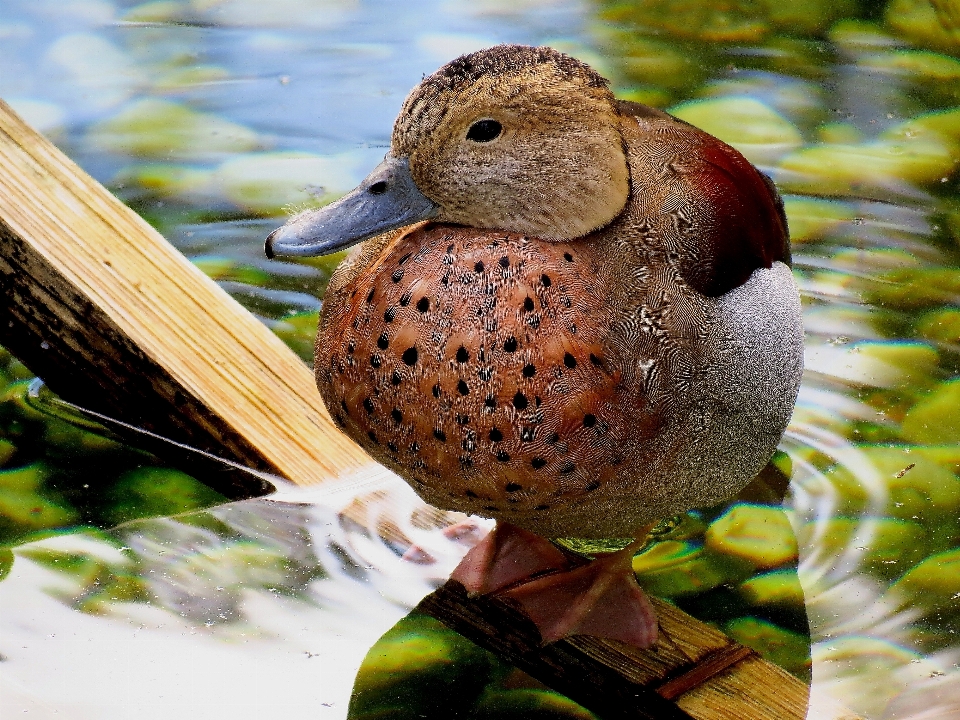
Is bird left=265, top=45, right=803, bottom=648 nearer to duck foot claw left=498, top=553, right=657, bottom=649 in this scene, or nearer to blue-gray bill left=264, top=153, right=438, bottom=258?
blue-gray bill left=264, top=153, right=438, bottom=258

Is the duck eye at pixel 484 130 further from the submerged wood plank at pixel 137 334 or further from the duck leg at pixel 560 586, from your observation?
the submerged wood plank at pixel 137 334

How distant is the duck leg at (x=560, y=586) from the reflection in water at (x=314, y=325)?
126 mm

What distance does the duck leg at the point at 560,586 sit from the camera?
91.7 inches

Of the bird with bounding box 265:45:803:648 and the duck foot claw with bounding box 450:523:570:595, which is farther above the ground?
the bird with bounding box 265:45:803:648

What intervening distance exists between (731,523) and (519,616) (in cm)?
58

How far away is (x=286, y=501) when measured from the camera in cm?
271

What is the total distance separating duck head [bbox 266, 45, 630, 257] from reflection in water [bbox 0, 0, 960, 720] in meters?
0.81

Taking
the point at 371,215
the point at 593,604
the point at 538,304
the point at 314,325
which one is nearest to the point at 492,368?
the point at 538,304

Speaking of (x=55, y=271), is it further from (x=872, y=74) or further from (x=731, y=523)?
(x=872, y=74)

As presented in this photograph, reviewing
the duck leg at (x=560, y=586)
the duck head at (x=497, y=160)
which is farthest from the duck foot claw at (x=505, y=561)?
the duck head at (x=497, y=160)

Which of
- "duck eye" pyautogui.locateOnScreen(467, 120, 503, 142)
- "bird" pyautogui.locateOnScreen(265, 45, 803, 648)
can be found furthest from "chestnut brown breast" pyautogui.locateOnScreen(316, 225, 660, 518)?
"duck eye" pyautogui.locateOnScreen(467, 120, 503, 142)

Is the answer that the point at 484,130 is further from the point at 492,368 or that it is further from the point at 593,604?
the point at 593,604

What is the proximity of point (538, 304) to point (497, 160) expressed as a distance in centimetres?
23

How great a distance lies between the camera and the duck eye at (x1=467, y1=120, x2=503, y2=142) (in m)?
1.92
